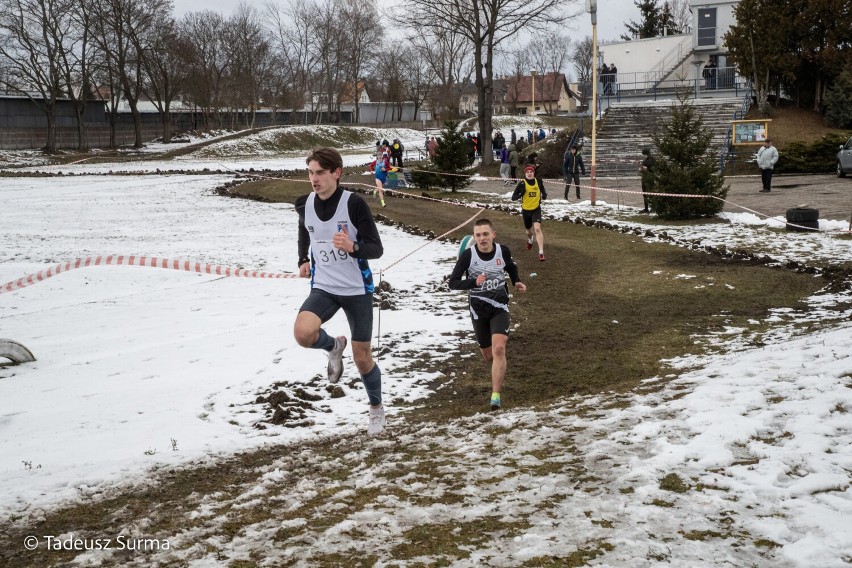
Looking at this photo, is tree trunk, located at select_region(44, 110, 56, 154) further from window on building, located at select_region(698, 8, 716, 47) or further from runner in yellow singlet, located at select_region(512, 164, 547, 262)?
runner in yellow singlet, located at select_region(512, 164, 547, 262)

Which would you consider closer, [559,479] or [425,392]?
[559,479]

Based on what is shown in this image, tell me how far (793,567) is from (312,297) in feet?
12.3

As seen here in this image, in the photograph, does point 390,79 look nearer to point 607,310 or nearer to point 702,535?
point 607,310

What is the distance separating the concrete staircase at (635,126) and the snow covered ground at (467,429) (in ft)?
92.3

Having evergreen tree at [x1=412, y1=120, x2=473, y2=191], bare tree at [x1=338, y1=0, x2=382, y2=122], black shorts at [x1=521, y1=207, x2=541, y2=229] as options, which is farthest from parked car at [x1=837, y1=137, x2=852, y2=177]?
bare tree at [x1=338, y1=0, x2=382, y2=122]

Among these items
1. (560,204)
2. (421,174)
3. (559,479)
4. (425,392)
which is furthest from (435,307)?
(421,174)

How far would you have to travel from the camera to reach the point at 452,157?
32969 millimetres

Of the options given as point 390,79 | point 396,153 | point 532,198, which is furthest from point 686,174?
point 390,79

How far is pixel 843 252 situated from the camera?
14.9 metres

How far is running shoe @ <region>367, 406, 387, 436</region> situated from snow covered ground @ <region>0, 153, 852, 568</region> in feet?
0.65

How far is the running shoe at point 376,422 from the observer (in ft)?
21.2

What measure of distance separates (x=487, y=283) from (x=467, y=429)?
1.59 m

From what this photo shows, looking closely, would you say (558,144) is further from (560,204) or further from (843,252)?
(843,252)

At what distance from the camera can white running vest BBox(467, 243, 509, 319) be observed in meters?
7.41
